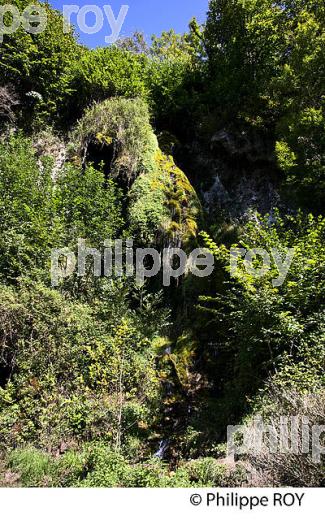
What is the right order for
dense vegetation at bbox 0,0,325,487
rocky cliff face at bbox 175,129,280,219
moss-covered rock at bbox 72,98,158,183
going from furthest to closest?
rocky cliff face at bbox 175,129,280,219 < moss-covered rock at bbox 72,98,158,183 < dense vegetation at bbox 0,0,325,487

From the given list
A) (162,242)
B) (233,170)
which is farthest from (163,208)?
(233,170)

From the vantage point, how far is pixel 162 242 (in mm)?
9633

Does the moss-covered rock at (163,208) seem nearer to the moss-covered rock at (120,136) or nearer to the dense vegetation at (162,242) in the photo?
the dense vegetation at (162,242)

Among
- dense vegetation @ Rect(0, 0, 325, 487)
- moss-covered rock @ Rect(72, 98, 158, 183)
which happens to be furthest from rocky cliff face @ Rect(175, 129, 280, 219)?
moss-covered rock @ Rect(72, 98, 158, 183)

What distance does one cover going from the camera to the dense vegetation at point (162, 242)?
19.9ft

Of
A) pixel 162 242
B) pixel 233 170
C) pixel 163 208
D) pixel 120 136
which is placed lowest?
pixel 162 242

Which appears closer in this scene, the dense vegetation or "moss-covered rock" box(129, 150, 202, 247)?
the dense vegetation

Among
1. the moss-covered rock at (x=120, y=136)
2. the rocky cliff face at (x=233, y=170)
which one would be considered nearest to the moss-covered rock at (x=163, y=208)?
the moss-covered rock at (x=120, y=136)

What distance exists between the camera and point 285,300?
6.60m

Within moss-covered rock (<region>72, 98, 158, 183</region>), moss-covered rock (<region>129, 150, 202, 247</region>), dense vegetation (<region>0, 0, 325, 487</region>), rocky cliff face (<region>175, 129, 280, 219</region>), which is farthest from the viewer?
rocky cliff face (<region>175, 129, 280, 219</region>)

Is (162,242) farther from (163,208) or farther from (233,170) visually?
(233,170)

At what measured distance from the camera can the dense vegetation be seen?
607cm

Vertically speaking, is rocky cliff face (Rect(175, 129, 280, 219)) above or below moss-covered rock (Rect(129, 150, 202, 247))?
above

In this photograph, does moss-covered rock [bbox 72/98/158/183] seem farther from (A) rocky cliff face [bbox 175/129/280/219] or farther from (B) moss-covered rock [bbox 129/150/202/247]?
(A) rocky cliff face [bbox 175/129/280/219]
